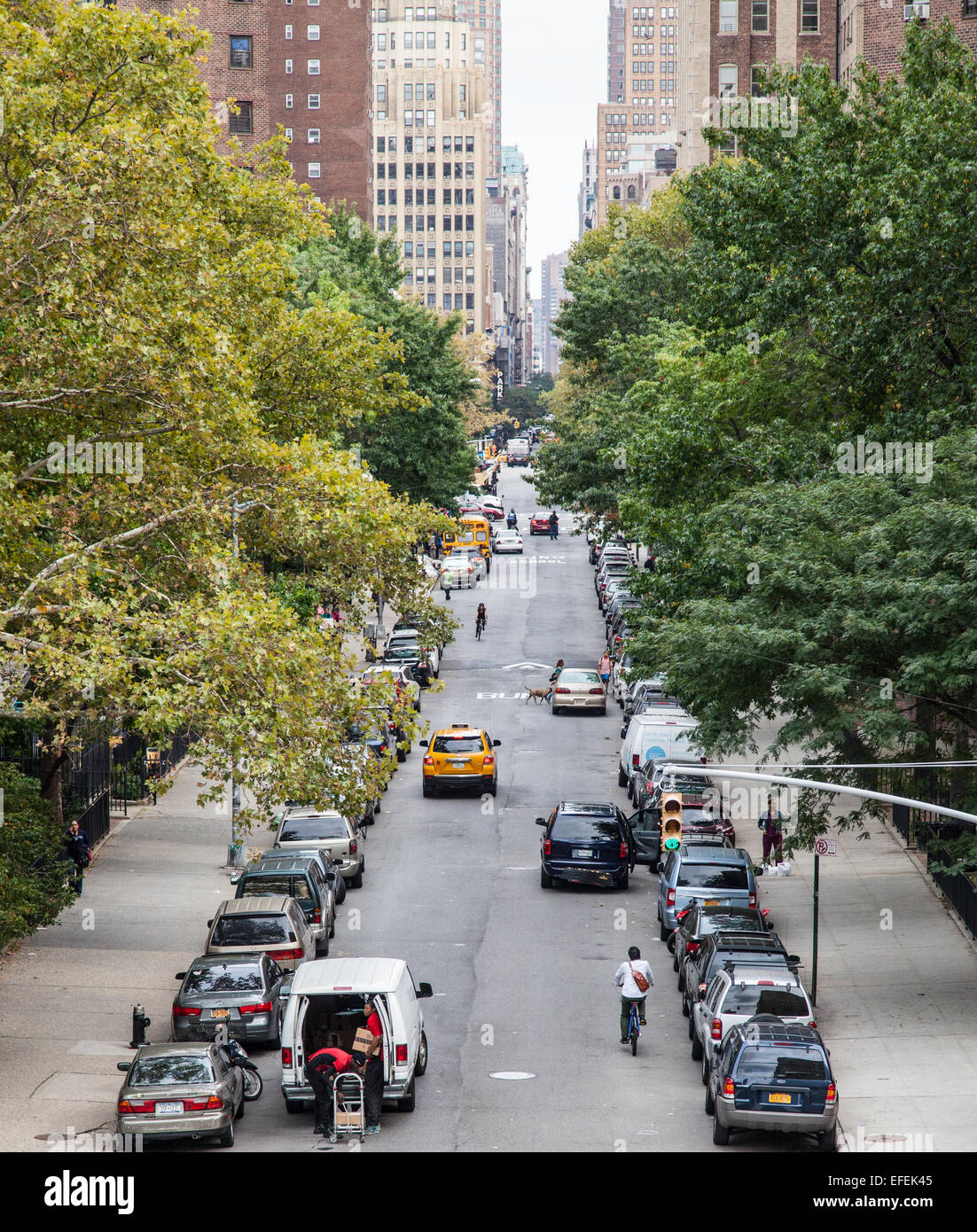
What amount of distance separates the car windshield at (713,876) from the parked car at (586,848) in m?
3.38

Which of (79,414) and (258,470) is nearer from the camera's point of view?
(79,414)

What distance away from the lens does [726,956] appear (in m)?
21.3

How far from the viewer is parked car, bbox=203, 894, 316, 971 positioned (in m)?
23.2

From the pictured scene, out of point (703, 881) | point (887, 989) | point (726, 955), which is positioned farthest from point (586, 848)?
point (726, 955)

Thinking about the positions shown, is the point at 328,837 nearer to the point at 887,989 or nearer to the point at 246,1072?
the point at 887,989

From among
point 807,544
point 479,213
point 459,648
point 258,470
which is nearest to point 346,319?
point 258,470

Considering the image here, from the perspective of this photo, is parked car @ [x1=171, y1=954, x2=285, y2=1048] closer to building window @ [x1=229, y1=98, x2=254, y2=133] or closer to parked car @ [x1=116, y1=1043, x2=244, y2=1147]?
parked car @ [x1=116, y1=1043, x2=244, y2=1147]

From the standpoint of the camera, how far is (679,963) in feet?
80.4

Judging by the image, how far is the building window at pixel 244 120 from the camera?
8531cm

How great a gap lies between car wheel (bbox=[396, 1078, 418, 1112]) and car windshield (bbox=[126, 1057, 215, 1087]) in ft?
7.42

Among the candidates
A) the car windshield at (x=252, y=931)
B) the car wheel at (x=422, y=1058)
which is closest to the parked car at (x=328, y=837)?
the car windshield at (x=252, y=931)

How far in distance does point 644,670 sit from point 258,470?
470 inches

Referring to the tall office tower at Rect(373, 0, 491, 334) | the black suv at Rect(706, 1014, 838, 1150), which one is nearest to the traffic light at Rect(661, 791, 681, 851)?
the black suv at Rect(706, 1014, 838, 1150)

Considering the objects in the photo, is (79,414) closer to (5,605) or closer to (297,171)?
(5,605)
